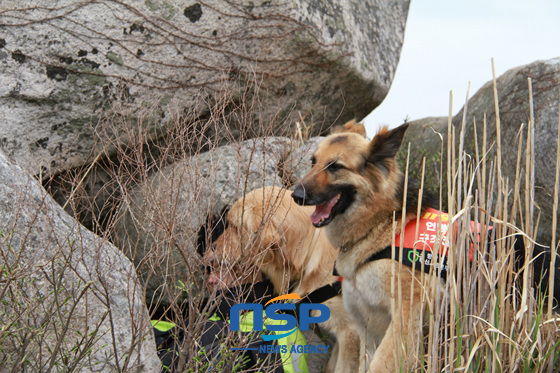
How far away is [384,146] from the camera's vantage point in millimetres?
3430

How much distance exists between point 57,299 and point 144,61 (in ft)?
9.02

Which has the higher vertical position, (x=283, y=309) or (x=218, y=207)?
(x=218, y=207)

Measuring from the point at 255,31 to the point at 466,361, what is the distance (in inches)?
133

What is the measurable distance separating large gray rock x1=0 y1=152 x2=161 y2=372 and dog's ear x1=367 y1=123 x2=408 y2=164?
163 centimetres

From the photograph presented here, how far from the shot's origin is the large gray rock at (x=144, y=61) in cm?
446

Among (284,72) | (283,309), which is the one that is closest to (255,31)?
(284,72)

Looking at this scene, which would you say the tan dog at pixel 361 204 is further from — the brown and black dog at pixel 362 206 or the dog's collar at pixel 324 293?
the dog's collar at pixel 324 293

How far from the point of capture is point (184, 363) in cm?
279

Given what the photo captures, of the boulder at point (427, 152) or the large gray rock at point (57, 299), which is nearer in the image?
the large gray rock at point (57, 299)

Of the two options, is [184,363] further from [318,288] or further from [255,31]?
[255,31]

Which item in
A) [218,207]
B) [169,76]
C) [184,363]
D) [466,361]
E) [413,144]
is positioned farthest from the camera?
[413,144]

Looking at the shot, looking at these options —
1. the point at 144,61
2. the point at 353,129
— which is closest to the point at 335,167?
the point at 353,129

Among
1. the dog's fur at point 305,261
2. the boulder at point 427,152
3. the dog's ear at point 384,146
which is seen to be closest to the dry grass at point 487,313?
the dog's ear at point 384,146

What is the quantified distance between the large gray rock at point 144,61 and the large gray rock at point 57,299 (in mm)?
1422
